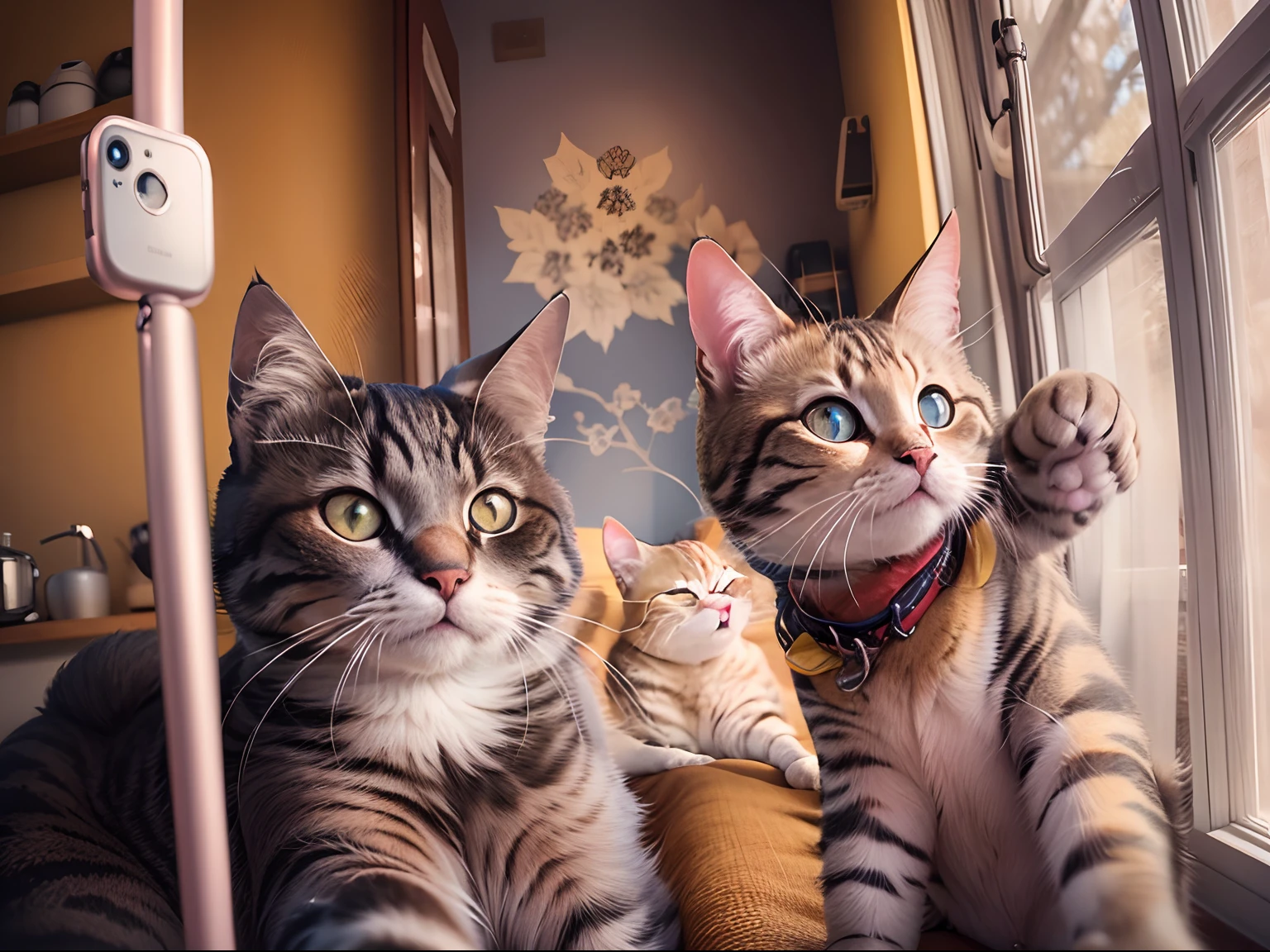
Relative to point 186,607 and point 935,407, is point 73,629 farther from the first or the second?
point 935,407

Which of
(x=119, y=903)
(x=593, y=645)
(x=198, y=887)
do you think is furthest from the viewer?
(x=593, y=645)

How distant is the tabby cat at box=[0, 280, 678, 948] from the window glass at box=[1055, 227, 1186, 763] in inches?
19.5

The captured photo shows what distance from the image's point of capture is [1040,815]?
2.20 feet

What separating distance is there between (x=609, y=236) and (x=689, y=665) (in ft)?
1.57

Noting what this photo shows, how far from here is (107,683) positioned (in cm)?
88

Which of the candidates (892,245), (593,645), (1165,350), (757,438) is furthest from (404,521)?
(1165,350)

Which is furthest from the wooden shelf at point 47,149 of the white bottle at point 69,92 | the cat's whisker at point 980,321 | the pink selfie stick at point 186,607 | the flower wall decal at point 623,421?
the cat's whisker at point 980,321

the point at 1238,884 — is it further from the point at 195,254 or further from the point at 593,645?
the point at 195,254

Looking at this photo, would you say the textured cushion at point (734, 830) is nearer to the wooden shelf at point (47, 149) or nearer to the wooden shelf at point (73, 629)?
the wooden shelf at point (73, 629)

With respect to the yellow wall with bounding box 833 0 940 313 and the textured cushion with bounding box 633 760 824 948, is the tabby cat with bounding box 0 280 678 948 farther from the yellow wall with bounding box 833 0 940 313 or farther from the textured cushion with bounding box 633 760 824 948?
the yellow wall with bounding box 833 0 940 313

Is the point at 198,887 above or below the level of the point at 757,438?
below

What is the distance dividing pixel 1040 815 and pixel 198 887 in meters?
0.68

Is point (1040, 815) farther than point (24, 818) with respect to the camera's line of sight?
No

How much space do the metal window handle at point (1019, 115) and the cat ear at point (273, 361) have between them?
0.75 metres
